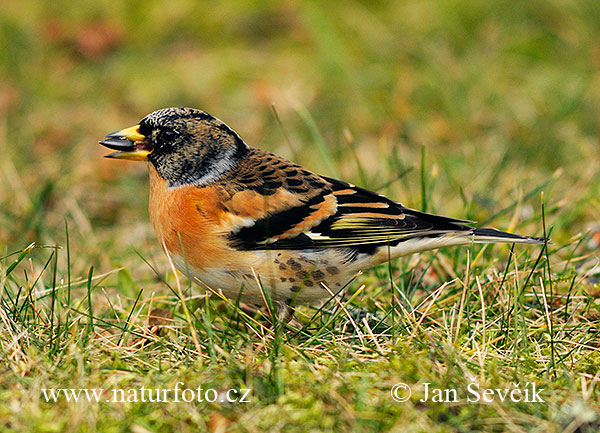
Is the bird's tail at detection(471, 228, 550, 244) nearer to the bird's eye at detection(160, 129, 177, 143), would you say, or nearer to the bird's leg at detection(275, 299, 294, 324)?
the bird's leg at detection(275, 299, 294, 324)

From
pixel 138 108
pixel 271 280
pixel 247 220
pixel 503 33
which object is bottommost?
pixel 271 280

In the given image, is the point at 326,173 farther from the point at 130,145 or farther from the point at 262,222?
the point at 262,222

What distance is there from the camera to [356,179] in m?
5.37

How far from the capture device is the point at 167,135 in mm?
3645

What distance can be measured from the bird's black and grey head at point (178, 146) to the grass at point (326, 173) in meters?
0.51

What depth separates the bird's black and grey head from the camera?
143 inches

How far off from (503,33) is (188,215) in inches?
200

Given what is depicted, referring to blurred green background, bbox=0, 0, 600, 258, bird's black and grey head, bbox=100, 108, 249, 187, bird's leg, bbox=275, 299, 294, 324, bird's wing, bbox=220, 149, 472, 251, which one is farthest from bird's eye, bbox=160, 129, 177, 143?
blurred green background, bbox=0, 0, 600, 258

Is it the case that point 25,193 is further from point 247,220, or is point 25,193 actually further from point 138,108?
point 247,220

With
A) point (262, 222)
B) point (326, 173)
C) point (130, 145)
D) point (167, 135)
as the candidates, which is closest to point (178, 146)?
point (167, 135)

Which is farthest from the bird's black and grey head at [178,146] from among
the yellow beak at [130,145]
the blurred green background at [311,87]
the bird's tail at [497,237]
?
the blurred green background at [311,87]

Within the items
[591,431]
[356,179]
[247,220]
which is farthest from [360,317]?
[356,179]

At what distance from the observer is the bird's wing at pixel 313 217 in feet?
10.8

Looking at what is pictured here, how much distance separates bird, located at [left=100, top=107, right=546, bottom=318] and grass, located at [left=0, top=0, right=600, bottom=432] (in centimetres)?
16
